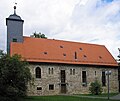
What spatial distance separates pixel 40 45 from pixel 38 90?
8.66 m

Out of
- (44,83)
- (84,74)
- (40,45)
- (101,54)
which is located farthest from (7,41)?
(101,54)

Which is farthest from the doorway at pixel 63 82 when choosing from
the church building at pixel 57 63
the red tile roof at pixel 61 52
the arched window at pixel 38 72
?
the arched window at pixel 38 72

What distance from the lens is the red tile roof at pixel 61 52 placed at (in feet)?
144

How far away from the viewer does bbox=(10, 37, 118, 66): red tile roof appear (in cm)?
4394

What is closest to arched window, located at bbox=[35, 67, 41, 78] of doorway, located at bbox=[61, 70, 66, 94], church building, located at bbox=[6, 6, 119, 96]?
church building, located at bbox=[6, 6, 119, 96]

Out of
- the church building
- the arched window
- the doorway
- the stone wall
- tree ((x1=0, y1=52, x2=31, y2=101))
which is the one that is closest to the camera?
tree ((x1=0, y1=52, x2=31, y2=101))

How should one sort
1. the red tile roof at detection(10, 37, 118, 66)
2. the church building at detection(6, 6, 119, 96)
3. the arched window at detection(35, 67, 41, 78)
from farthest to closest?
the red tile roof at detection(10, 37, 118, 66)
the church building at detection(6, 6, 119, 96)
the arched window at detection(35, 67, 41, 78)

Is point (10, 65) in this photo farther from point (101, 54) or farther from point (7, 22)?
point (101, 54)

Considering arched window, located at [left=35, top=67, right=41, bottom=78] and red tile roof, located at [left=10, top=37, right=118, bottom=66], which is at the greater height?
red tile roof, located at [left=10, top=37, right=118, bottom=66]

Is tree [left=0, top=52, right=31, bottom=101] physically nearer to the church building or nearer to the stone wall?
the stone wall

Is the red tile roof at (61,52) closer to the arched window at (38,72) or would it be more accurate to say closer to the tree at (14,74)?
the arched window at (38,72)

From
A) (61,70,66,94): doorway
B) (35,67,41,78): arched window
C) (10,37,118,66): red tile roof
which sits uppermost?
(10,37,118,66): red tile roof

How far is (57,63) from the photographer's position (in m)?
44.8

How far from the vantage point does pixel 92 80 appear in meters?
48.0
